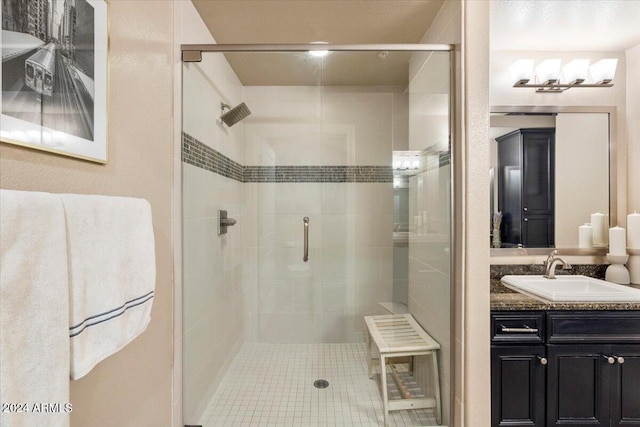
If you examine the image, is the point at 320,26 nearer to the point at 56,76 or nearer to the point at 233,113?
the point at 233,113

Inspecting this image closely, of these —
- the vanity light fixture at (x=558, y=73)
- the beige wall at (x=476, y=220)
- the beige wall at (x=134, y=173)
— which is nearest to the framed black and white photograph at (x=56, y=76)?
the beige wall at (x=134, y=173)

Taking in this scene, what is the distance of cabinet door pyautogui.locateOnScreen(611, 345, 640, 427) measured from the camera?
1.52 meters

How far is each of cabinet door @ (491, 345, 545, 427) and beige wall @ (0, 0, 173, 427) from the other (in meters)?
1.68

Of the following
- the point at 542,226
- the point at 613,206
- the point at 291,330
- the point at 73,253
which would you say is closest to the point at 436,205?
the point at 542,226

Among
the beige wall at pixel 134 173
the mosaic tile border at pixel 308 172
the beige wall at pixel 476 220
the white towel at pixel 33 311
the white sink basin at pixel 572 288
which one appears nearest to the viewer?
→ the white towel at pixel 33 311

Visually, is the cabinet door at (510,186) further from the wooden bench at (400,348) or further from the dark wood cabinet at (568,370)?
the wooden bench at (400,348)

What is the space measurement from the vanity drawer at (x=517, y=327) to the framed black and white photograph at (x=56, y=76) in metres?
1.92

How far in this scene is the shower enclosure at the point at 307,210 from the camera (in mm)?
1650

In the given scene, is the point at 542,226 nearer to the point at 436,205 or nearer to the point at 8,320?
the point at 436,205

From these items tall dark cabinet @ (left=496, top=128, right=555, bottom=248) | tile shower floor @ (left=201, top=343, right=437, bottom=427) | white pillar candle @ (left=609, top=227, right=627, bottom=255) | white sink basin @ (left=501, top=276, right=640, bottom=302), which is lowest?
tile shower floor @ (left=201, top=343, right=437, bottom=427)

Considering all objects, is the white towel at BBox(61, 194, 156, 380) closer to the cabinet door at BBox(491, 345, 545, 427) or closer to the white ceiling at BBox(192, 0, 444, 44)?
the white ceiling at BBox(192, 0, 444, 44)

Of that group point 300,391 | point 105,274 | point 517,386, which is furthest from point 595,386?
point 105,274

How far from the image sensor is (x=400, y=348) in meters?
1.70

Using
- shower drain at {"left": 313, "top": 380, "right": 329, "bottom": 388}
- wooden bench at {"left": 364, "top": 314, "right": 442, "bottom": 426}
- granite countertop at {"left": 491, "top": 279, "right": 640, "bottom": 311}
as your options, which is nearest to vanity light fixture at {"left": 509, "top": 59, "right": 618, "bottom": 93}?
granite countertop at {"left": 491, "top": 279, "right": 640, "bottom": 311}
